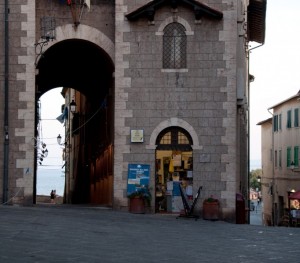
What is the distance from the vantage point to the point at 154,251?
17.9 metres

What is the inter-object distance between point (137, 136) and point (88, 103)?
1682cm

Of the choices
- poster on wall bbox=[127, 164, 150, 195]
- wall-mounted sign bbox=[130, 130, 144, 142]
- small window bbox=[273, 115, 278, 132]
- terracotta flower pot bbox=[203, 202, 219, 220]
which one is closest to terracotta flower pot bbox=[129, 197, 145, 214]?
poster on wall bbox=[127, 164, 150, 195]

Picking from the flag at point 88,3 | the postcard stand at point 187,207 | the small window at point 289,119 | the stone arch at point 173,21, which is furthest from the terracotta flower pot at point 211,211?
the small window at point 289,119

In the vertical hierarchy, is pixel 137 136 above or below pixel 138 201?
above

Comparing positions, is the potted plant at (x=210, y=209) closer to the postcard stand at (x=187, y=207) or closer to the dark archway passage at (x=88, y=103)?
the postcard stand at (x=187, y=207)

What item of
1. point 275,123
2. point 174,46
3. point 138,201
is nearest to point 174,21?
point 174,46

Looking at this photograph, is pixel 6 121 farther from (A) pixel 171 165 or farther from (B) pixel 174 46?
(B) pixel 174 46

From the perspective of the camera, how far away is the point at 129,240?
1997cm

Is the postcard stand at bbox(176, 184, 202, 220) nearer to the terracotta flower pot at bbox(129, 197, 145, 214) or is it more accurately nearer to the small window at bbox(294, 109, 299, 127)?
the terracotta flower pot at bbox(129, 197, 145, 214)

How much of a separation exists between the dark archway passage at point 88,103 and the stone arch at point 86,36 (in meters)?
0.32

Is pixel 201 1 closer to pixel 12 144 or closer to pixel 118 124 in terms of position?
pixel 118 124

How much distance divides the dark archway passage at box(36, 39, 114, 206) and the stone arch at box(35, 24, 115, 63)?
1.05ft

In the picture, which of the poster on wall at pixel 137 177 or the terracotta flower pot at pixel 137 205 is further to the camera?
the poster on wall at pixel 137 177

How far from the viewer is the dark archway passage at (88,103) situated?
34.6 m
